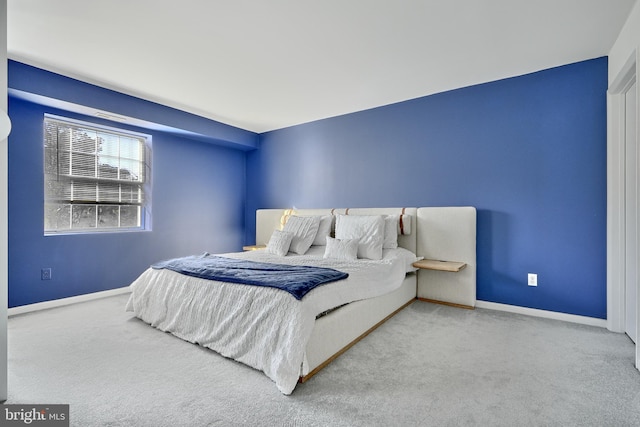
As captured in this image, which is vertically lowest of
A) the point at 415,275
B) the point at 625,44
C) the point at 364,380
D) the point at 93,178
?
the point at 364,380

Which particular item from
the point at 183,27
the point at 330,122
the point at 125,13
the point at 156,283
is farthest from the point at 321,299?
the point at 330,122

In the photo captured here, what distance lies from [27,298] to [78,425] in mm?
2579

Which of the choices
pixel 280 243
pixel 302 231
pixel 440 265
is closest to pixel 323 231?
→ pixel 302 231

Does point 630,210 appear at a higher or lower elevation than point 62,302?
higher

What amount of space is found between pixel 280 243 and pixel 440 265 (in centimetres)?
182

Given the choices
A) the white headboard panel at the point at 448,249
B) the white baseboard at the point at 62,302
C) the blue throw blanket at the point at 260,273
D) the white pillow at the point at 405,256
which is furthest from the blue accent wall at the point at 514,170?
the white baseboard at the point at 62,302

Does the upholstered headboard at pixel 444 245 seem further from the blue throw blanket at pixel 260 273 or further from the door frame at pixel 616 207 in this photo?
the blue throw blanket at pixel 260 273

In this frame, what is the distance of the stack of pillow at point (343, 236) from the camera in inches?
128

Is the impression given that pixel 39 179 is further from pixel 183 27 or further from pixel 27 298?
pixel 183 27

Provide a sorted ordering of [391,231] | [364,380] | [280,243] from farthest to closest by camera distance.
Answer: [280,243] → [391,231] → [364,380]

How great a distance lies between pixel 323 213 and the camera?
432cm

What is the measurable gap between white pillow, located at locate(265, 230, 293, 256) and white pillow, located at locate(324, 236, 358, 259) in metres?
0.54

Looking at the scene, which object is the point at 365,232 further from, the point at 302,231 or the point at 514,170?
the point at 514,170

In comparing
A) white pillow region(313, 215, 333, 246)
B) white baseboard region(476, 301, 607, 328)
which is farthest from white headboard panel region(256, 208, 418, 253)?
white baseboard region(476, 301, 607, 328)
